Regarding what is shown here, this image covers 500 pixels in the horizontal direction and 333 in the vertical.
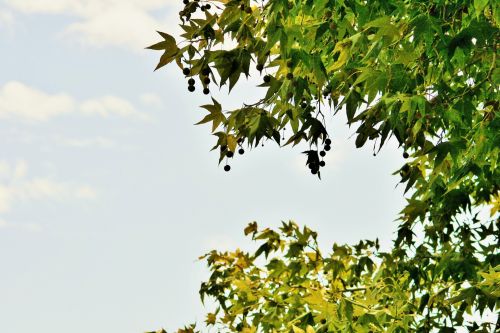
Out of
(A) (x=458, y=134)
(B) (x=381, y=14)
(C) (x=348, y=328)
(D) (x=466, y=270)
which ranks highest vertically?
(B) (x=381, y=14)

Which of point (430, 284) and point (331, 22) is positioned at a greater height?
point (331, 22)

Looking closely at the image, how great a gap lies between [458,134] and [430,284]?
2824 millimetres

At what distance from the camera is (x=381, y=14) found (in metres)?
6.50

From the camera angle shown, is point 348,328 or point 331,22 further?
point 348,328

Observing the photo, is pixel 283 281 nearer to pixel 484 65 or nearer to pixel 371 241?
pixel 371 241

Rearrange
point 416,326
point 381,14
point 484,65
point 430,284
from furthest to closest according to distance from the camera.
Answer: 1. point 430,284
2. point 416,326
3. point 484,65
4. point 381,14

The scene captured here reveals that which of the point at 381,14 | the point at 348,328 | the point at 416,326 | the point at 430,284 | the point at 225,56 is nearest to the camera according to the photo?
the point at 225,56

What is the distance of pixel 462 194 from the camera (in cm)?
906

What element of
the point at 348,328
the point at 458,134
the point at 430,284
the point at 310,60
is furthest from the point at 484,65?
the point at 430,284

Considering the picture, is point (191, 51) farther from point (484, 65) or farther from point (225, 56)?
point (484, 65)

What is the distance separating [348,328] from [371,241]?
2.60m

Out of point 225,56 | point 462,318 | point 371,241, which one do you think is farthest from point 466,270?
point 225,56

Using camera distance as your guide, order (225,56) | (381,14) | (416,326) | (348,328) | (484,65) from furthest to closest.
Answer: (416,326) < (348,328) < (484,65) < (381,14) < (225,56)

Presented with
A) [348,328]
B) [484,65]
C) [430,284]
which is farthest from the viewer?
[430,284]
